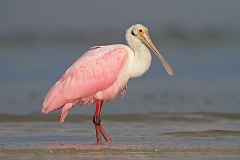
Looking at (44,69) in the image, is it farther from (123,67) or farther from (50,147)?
(50,147)

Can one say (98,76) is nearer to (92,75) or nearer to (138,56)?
(92,75)

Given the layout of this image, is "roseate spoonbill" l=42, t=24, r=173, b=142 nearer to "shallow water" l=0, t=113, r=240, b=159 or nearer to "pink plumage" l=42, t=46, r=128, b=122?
"pink plumage" l=42, t=46, r=128, b=122

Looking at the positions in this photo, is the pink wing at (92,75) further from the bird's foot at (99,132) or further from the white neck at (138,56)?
the bird's foot at (99,132)

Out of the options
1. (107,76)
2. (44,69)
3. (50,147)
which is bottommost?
(50,147)

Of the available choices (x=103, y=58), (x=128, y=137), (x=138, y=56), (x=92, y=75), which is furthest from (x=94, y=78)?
(x=128, y=137)

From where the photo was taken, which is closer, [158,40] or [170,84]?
[170,84]

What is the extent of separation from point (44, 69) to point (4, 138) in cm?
996

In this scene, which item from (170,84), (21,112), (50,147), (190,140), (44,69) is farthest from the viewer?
(44,69)

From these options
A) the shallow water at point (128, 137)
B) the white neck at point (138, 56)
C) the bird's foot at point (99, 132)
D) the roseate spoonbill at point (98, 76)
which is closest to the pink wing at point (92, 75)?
the roseate spoonbill at point (98, 76)

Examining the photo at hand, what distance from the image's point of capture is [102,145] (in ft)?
48.3

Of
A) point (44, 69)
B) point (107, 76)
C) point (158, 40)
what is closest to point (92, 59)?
point (107, 76)

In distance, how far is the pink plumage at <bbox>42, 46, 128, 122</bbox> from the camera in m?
16.3

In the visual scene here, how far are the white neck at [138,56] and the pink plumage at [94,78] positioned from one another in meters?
0.21

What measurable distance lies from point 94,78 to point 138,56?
0.80m
